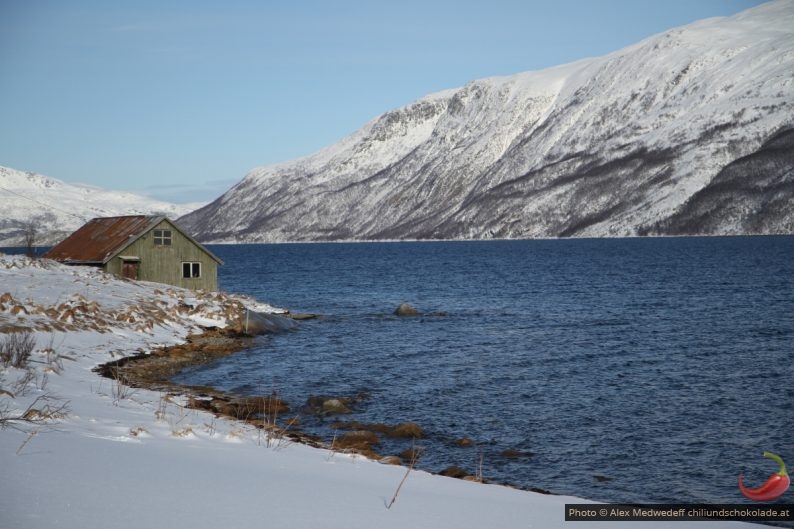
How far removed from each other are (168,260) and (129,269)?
2.84m

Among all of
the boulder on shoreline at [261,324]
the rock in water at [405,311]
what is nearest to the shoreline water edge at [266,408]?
the boulder on shoreline at [261,324]

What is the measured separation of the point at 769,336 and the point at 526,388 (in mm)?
18896

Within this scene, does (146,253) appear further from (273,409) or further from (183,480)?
(183,480)

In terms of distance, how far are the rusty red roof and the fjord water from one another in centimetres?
1429

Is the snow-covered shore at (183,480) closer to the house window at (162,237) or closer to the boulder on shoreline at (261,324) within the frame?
the boulder on shoreline at (261,324)

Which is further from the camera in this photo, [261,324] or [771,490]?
[261,324]

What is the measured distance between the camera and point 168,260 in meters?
52.2

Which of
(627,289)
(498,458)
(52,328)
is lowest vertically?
(498,458)

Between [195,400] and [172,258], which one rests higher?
[172,258]

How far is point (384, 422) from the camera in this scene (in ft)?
71.7

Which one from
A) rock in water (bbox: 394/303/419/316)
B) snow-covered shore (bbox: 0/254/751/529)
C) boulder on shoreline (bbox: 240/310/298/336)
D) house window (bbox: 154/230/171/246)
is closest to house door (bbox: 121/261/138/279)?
house window (bbox: 154/230/171/246)

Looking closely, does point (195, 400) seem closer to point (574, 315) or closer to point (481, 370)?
point (481, 370)

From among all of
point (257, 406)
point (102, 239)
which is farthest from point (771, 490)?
point (102, 239)

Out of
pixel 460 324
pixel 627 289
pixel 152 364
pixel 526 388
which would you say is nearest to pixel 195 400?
pixel 152 364
